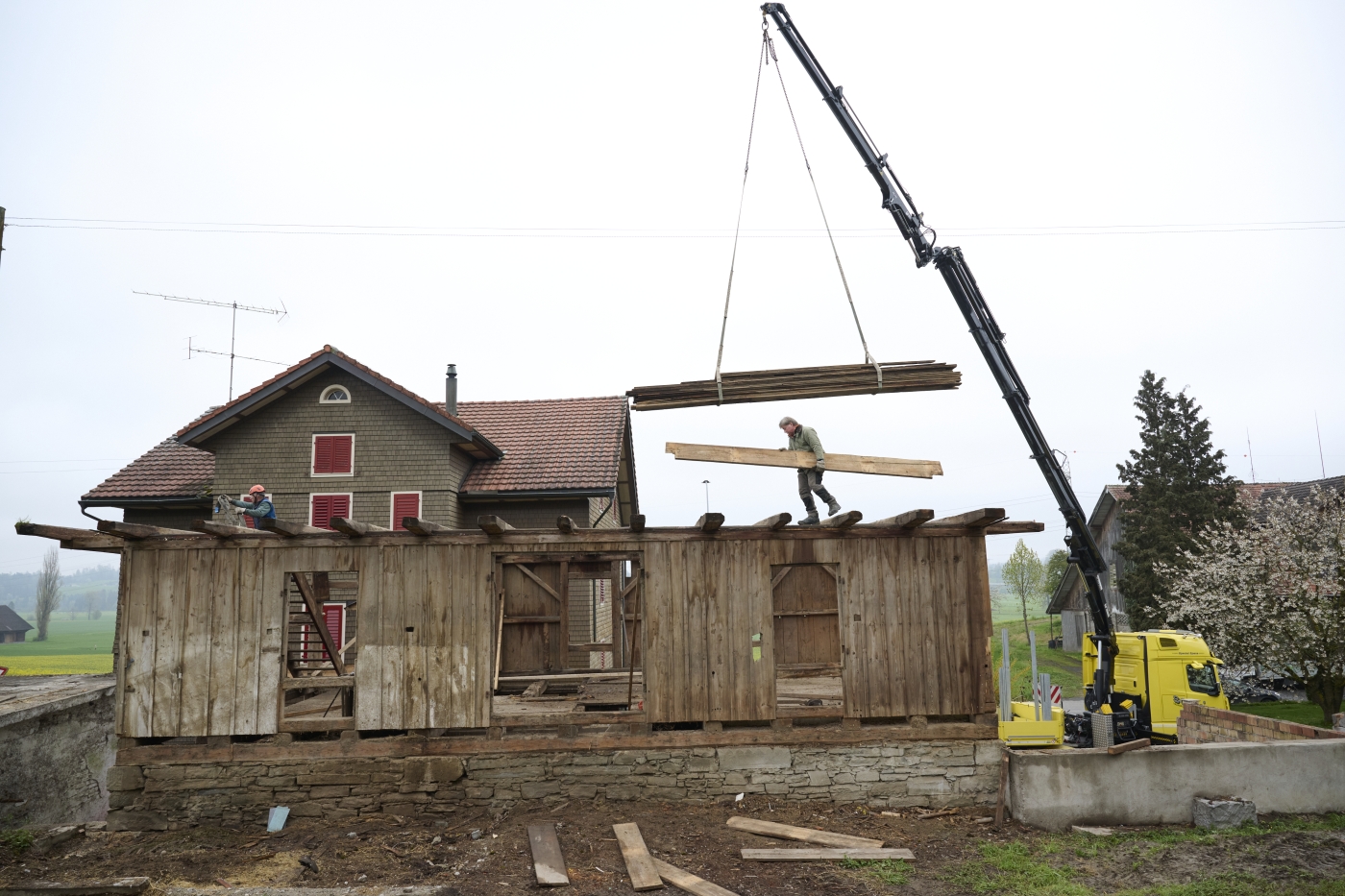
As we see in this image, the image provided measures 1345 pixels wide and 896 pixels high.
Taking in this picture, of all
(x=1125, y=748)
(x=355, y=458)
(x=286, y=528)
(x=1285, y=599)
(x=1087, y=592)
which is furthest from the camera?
(x=355, y=458)

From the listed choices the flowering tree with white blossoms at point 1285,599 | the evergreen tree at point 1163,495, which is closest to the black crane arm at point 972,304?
the flowering tree with white blossoms at point 1285,599

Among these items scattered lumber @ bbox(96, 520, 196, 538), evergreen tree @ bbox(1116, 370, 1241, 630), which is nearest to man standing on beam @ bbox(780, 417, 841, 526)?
scattered lumber @ bbox(96, 520, 196, 538)

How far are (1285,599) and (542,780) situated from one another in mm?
17597

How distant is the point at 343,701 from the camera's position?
11.4 metres

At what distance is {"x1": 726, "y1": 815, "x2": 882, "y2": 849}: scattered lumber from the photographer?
30.4ft

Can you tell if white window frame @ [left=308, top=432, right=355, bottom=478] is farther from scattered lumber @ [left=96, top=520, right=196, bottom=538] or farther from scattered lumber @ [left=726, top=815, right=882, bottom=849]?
scattered lumber @ [left=726, top=815, right=882, bottom=849]

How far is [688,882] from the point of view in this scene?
8219 mm

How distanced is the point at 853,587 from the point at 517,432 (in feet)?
41.7

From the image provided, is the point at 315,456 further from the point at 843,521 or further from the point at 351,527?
the point at 843,521

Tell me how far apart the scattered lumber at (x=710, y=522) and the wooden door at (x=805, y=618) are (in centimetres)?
750

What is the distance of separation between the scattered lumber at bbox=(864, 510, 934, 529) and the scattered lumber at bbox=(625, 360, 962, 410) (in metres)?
1.62

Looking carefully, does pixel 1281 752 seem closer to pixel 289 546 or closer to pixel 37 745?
pixel 289 546

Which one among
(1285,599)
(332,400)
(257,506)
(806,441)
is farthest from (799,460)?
(1285,599)

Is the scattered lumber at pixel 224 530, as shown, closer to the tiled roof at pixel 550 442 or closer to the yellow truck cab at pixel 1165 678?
the tiled roof at pixel 550 442
